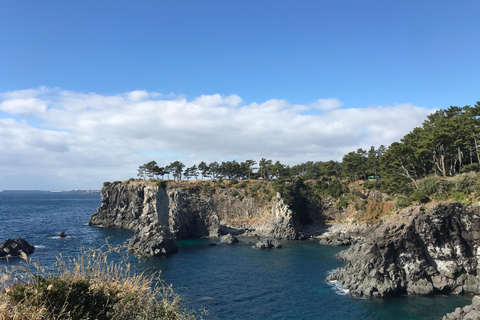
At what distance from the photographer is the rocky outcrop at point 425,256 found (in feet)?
125

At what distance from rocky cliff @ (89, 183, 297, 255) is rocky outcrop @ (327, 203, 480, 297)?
1448 inches

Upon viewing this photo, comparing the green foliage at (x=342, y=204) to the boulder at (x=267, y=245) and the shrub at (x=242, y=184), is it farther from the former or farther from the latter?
the shrub at (x=242, y=184)

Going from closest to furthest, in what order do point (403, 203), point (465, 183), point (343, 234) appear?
point (465, 183), point (403, 203), point (343, 234)

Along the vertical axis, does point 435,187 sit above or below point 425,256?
above

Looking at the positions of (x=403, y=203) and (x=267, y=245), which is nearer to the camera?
(x=403, y=203)

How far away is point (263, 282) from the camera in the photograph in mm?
44531

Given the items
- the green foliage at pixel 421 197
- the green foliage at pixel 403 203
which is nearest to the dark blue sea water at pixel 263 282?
the green foliage at pixel 403 203

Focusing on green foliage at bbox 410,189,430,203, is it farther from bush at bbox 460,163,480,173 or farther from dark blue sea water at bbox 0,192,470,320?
dark blue sea water at bbox 0,192,470,320

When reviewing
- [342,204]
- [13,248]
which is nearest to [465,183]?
[342,204]

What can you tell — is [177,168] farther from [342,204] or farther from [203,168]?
[342,204]

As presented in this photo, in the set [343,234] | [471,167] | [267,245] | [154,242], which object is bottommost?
[343,234]

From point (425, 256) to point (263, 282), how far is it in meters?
24.3

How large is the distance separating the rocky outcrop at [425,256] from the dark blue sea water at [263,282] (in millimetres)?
2074

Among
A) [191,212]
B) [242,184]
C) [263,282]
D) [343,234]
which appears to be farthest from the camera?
[242,184]
